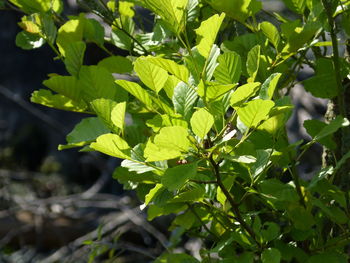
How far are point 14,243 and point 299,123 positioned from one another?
2040mm

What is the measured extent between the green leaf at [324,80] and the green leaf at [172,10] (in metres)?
0.29

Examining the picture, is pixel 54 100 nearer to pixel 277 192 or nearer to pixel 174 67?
pixel 174 67

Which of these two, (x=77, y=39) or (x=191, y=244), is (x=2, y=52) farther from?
(x=77, y=39)

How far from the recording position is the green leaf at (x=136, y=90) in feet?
2.37

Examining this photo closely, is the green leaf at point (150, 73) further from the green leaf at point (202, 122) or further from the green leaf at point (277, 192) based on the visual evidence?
the green leaf at point (277, 192)

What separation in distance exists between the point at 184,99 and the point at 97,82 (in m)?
0.16

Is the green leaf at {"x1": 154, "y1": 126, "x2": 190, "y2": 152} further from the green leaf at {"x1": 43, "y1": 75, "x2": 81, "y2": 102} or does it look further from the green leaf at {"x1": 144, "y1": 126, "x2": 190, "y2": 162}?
the green leaf at {"x1": 43, "y1": 75, "x2": 81, "y2": 102}

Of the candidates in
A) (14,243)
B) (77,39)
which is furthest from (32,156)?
(77,39)

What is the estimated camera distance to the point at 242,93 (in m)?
0.66

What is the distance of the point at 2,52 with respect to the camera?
517 cm

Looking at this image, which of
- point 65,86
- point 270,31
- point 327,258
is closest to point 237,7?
point 270,31

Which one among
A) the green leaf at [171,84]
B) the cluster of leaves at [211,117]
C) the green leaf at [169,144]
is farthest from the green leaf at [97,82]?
the green leaf at [169,144]

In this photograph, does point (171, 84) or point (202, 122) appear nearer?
point (202, 122)

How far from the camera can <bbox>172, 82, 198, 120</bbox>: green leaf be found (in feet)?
2.32
